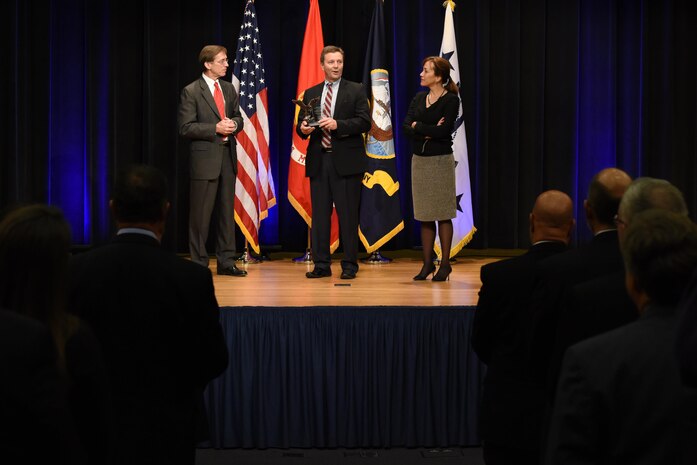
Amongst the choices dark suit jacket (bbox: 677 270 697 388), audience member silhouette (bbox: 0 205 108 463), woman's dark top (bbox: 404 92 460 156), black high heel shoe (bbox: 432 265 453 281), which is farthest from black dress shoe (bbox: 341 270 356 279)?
dark suit jacket (bbox: 677 270 697 388)

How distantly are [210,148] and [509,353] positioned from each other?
4.05 metres

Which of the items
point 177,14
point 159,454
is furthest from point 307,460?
point 177,14

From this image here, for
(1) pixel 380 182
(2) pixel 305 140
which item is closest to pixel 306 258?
(1) pixel 380 182

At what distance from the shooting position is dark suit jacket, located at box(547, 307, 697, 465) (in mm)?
1573

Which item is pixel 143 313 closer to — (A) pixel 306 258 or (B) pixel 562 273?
(B) pixel 562 273

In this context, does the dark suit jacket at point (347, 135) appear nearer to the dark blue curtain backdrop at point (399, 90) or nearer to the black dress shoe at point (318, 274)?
the black dress shoe at point (318, 274)

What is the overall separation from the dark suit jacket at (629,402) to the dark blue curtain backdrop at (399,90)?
7.04 meters

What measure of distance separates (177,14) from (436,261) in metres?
3.28

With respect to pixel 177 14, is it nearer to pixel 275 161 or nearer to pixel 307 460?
pixel 275 161

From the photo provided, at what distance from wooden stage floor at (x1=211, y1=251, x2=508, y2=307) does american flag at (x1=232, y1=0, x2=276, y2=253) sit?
456mm

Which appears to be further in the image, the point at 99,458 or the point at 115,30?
the point at 115,30

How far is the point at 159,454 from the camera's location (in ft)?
8.08

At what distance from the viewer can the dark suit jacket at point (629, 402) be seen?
1573 millimetres

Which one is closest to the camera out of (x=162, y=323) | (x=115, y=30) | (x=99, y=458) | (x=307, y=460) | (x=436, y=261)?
(x=99, y=458)
